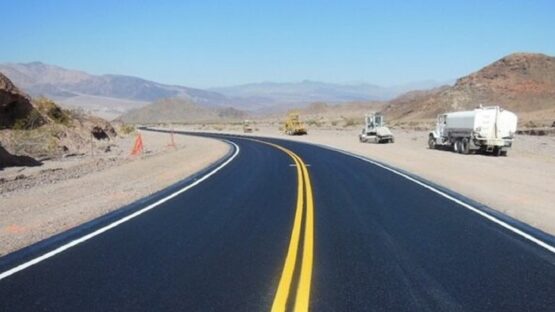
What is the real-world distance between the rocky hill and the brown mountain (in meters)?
73.4

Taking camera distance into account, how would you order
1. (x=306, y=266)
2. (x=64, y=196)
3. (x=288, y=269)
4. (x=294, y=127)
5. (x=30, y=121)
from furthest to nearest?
(x=294, y=127)
(x=30, y=121)
(x=64, y=196)
(x=306, y=266)
(x=288, y=269)

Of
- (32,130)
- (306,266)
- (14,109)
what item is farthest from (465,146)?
(306,266)

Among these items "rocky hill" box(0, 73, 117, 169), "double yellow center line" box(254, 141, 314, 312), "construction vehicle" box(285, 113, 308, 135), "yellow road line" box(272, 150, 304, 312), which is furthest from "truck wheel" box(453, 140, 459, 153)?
"construction vehicle" box(285, 113, 308, 135)

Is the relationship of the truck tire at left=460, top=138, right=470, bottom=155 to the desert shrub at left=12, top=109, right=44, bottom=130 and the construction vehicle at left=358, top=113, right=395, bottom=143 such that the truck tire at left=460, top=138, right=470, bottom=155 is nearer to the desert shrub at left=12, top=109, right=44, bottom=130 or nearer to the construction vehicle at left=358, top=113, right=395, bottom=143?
the construction vehicle at left=358, top=113, right=395, bottom=143

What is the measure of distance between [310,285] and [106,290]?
2206mm

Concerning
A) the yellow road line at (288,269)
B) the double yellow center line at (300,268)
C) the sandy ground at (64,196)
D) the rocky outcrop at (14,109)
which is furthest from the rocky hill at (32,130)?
the yellow road line at (288,269)

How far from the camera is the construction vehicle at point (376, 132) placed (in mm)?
51656

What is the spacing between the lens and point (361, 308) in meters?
6.46

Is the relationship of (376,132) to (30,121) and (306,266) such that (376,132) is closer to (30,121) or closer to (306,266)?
(30,121)

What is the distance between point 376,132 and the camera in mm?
51875

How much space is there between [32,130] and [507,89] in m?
90.0

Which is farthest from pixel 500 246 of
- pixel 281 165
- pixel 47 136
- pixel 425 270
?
pixel 47 136

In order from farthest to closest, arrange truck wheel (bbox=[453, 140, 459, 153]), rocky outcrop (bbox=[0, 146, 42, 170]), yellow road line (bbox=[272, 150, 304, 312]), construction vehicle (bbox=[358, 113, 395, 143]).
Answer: construction vehicle (bbox=[358, 113, 395, 143]), truck wheel (bbox=[453, 140, 459, 153]), rocky outcrop (bbox=[0, 146, 42, 170]), yellow road line (bbox=[272, 150, 304, 312])

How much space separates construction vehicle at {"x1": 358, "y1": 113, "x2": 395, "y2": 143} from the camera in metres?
51.7
